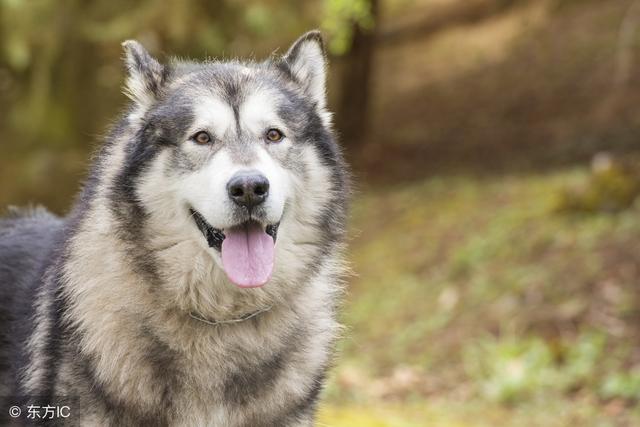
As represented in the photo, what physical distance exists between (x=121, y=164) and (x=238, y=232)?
24.6 inches

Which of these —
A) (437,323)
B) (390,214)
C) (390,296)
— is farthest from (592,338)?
(390,214)

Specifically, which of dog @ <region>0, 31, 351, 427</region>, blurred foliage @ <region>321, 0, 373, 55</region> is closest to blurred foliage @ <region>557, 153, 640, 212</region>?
blurred foliage @ <region>321, 0, 373, 55</region>

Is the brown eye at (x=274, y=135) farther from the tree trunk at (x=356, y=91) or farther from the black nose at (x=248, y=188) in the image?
the tree trunk at (x=356, y=91)

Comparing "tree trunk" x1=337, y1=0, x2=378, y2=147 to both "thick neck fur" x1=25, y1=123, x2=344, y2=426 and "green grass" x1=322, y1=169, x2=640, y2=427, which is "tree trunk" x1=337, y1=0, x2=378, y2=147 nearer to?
"green grass" x1=322, y1=169, x2=640, y2=427

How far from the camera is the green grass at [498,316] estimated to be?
321 inches

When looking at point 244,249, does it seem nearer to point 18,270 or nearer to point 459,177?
point 18,270

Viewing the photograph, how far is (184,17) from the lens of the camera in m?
11.9

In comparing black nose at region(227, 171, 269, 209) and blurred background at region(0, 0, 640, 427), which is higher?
black nose at region(227, 171, 269, 209)

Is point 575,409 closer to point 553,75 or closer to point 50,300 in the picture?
Result: point 50,300

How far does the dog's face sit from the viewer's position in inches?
153

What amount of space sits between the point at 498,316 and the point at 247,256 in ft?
20.2

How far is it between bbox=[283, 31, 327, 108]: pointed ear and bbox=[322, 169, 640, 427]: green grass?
2543 millimetres

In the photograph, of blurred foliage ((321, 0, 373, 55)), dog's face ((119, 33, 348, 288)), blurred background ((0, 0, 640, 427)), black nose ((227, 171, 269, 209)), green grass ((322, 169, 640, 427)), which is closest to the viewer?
black nose ((227, 171, 269, 209))

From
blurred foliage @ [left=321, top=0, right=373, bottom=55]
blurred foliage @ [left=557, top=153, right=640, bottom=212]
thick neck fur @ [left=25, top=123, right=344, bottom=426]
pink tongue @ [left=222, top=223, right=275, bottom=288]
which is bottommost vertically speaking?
blurred foliage @ [left=557, top=153, right=640, bottom=212]
